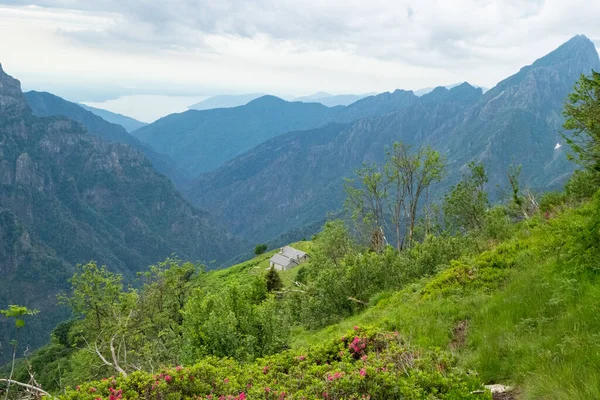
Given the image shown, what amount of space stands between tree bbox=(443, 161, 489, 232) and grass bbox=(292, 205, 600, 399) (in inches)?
1730

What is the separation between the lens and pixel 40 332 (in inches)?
7795

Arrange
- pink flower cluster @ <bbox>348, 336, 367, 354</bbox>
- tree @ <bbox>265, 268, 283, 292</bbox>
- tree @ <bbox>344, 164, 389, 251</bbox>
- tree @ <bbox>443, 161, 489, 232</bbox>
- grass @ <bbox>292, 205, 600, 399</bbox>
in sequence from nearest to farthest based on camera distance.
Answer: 1. grass @ <bbox>292, 205, 600, 399</bbox>
2. pink flower cluster @ <bbox>348, 336, 367, 354</bbox>
3. tree @ <bbox>344, 164, 389, 251</bbox>
4. tree @ <bbox>265, 268, 283, 292</bbox>
5. tree @ <bbox>443, 161, 489, 232</bbox>

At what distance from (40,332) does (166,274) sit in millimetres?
189585

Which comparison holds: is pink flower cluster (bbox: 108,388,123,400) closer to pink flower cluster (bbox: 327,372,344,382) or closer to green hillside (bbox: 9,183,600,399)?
green hillside (bbox: 9,183,600,399)

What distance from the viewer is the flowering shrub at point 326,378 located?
7.44 m

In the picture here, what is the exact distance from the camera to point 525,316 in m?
10.2

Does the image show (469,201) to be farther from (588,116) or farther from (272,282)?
(588,116)

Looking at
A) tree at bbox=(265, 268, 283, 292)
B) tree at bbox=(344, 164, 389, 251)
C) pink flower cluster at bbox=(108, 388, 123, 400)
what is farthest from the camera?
tree at bbox=(265, 268, 283, 292)

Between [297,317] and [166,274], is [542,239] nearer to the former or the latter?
[297,317]

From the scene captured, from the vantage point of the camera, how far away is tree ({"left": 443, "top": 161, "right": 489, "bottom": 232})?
191 feet

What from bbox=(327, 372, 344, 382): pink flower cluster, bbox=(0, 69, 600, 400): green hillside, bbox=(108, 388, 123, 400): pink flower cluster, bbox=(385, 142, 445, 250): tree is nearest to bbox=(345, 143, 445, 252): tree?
bbox=(385, 142, 445, 250): tree

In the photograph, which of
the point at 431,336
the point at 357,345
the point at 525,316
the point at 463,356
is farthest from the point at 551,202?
the point at 357,345

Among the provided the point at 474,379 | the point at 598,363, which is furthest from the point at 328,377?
the point at 598,363

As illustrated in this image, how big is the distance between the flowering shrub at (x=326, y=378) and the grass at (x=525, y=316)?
1141mm
